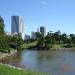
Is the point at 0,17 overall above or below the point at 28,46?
above

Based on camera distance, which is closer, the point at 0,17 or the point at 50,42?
the point at 0,17

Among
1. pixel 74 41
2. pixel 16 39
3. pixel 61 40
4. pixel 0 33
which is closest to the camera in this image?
pixel 0 33

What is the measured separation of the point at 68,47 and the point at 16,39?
32.7m

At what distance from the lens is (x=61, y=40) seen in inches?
6230

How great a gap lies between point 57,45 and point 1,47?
223ft

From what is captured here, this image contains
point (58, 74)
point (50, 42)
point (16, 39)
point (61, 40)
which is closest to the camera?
point (58, 74)

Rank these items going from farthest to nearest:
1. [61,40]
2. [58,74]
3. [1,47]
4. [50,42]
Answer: [61,40] < [50,42] < [1,47] < [58,74]

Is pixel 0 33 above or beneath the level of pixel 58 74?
above

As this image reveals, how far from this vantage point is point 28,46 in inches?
5556

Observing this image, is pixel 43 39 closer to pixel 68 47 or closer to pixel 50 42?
pixel 50 42

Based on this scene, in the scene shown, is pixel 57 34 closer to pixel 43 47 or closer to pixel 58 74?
pixel 43 47

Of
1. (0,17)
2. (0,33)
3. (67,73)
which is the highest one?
(0,17)

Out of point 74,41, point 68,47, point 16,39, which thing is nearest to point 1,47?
point 16,39

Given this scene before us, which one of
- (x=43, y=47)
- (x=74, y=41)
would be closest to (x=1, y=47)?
(x=43, y=47)
